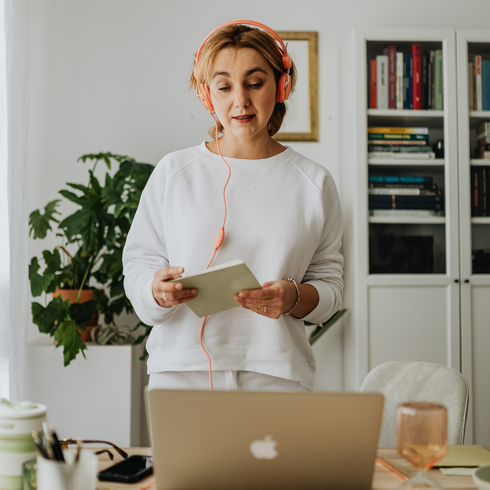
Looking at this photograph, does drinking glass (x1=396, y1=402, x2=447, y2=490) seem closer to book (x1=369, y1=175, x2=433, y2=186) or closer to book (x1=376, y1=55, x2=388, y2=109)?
book (x1=369, y1=175, x2=433, y2=186)

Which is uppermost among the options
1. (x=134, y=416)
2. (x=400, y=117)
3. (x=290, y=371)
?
(x=400, y=117)

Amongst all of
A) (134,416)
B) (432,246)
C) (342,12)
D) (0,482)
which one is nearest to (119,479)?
(0,482)

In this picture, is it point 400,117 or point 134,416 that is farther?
point 400,117

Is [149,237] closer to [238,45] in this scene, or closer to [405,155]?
[238,45]

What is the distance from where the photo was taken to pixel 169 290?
1.05 meters

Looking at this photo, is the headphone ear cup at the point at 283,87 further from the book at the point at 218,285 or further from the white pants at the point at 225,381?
the white pants at the point at 225,381

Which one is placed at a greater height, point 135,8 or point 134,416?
point 135,8

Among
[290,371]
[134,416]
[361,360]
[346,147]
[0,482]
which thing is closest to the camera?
[0,482]

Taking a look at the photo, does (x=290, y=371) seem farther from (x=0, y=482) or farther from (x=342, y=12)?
(x=342, y=12)

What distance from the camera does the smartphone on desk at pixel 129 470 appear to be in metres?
0.83

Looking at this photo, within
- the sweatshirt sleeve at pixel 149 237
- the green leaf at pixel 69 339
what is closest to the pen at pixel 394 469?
the sweatshirt sleeve at pixel 149 237

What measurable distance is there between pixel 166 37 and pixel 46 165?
0.95 m

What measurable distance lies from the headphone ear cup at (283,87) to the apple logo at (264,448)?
909mm

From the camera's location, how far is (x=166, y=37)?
8.84ft
